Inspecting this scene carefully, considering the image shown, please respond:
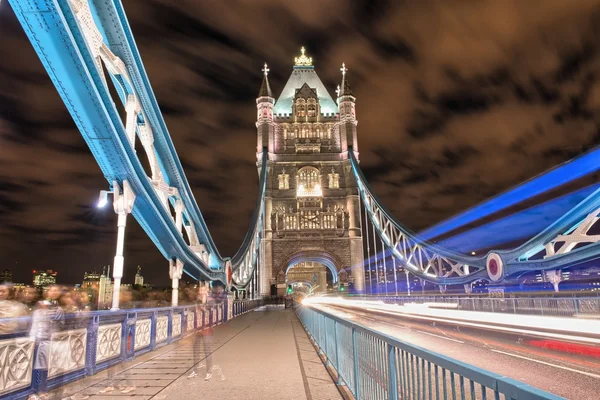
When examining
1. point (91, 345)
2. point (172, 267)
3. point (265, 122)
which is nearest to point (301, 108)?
point (265, 122)

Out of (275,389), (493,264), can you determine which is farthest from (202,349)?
(493,264)

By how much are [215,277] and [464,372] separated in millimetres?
21701

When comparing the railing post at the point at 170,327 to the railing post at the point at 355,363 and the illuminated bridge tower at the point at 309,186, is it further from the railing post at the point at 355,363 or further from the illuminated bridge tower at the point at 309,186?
the illuminated bridge tower at the point at 309,186

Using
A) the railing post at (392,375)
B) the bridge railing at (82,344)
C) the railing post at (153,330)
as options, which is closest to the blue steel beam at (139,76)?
the bridge railing at (82,344)

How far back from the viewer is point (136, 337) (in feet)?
30.1

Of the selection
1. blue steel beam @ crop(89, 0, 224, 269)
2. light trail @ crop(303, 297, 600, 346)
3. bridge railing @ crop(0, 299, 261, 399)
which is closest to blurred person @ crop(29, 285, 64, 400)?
bridge railing @ crop(0, 299, 261, 399)

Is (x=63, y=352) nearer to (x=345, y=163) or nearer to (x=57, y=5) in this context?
(x=57, y=5)

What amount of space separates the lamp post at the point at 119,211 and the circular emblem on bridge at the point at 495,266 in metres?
20.6

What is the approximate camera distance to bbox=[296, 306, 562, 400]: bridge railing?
203 centimetres

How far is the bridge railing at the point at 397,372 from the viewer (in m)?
2.03

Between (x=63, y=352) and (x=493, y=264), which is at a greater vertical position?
(x=493, y=264)

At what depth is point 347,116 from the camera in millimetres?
63938

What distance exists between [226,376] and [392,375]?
4.11 m

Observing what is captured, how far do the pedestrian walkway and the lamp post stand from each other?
75.8 inches
